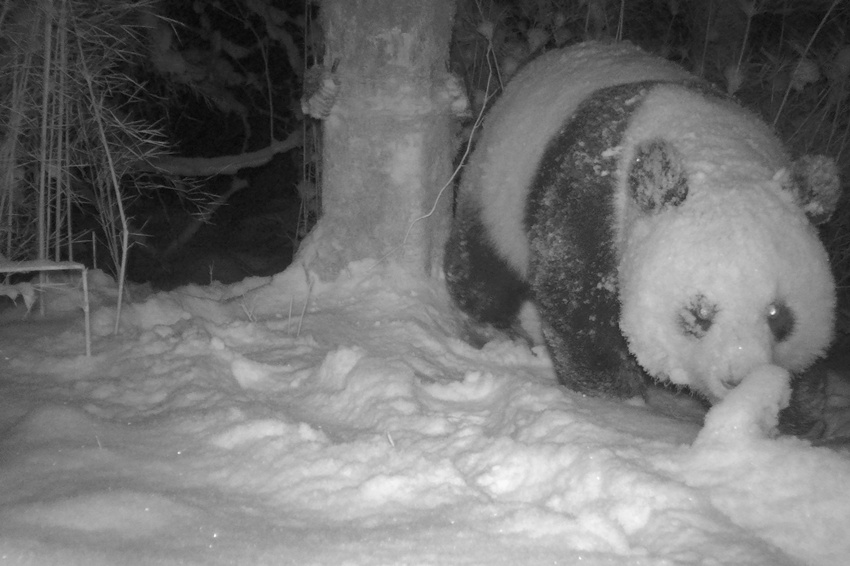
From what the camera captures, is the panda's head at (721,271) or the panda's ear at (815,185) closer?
the panda's head at (721,271)

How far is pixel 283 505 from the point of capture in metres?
1.79

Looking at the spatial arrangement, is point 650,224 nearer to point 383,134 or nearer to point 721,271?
point 721,271

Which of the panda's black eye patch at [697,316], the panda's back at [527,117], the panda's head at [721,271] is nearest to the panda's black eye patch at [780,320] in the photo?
the panda's head at [721,271]

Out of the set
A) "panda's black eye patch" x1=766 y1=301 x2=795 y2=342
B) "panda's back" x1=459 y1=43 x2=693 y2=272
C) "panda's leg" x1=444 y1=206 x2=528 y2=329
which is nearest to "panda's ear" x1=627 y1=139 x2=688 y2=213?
"panda's black eye patch" x1=766 y1=301 x2=795 y2=342

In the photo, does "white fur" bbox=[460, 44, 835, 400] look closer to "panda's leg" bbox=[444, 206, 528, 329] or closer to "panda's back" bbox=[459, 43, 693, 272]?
"panda's back" bbox=[459, 43, 693, 272]

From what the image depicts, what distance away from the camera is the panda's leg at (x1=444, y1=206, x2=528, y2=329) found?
13.2 ft

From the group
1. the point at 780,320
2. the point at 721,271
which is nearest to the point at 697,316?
the point at 721,271

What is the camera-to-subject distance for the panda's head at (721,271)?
248cm

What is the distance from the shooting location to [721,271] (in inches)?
98.0

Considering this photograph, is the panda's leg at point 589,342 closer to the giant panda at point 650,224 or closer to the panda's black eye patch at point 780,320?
the giant panda at point 650,224

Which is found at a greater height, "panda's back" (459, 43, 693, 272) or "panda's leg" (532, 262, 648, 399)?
"panda's back" (459, 43, 693, 272)

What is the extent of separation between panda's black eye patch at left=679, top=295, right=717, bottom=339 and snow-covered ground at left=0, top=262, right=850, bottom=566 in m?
0.38

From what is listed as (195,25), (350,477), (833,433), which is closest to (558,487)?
(350,477)

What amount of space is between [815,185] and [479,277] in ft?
6.39
